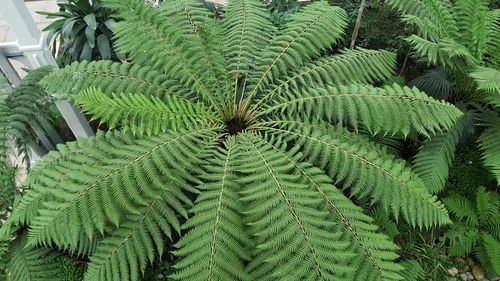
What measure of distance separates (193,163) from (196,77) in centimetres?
76

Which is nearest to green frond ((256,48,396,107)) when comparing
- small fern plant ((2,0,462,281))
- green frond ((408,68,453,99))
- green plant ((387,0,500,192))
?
small fern plant ((2,0,462,281))

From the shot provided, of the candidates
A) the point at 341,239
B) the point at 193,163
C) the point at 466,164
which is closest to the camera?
the point at 341,239

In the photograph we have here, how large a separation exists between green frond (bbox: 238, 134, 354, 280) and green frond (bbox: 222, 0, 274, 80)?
0.99 m

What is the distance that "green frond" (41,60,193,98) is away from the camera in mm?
2943

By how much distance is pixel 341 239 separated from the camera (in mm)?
2395

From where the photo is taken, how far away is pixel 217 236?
228 centimetres

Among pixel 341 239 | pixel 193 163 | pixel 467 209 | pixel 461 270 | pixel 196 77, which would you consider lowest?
pixel 461 270

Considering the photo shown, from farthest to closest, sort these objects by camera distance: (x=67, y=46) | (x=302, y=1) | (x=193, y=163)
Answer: (x=302, y=1) < (x=67, y=46) < (x=193, y=163)

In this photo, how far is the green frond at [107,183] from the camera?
7.38ft

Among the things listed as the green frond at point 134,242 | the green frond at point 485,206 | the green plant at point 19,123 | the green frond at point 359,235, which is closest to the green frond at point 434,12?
the green frond at point 485,206

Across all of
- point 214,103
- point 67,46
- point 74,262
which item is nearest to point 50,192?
point 74,262

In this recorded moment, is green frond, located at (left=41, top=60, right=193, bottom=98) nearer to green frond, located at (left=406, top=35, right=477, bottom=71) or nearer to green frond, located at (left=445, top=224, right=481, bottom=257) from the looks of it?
green frond, located at (left=406, top=35, right=477, bottom=71)

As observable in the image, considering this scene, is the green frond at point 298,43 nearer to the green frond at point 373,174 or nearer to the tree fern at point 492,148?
the green frond at point 373,174

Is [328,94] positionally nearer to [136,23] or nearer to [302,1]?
[136,23]
